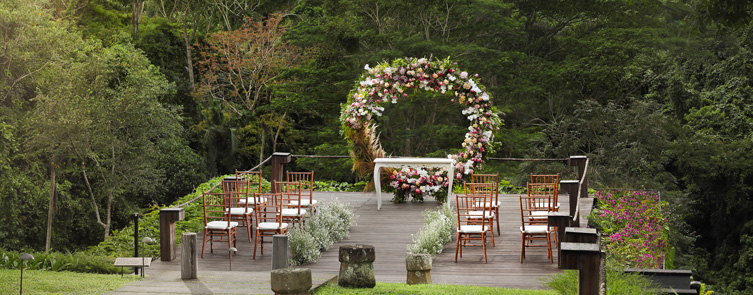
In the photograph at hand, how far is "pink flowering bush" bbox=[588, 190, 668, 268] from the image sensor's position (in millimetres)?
9883

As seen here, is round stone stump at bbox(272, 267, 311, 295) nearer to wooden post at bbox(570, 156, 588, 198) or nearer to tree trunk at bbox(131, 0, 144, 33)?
wooden post at bbox(570, 156, 588, 198)

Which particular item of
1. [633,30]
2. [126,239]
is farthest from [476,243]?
[633,30]

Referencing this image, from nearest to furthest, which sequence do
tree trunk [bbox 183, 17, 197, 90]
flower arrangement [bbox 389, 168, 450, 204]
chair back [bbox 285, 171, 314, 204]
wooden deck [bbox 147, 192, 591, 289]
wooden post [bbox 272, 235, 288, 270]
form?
wooden post [bbox 272, 235, 288, 270], wooden deck [bbox 147, 192, 591, 289], chair back [bbox 285, 171, 314, 204], flower arrangement [bbox 389, 168, 450, 204], tree trunk [bbox 183, 17, 197, 90]

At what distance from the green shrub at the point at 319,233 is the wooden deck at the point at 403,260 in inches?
4.6

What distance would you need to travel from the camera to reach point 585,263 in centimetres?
570

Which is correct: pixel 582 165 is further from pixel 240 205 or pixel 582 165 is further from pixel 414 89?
pixel 240 205

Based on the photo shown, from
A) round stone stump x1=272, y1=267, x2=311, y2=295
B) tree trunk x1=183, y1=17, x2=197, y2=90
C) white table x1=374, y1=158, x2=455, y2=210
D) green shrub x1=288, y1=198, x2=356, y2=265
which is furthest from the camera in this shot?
tree trunk x1=183, y1=17, x2=197, y2=90

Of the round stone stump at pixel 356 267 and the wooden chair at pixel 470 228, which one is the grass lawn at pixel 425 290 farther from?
the wooden chair at pixel 470 228

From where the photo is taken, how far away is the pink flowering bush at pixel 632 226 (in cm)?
988

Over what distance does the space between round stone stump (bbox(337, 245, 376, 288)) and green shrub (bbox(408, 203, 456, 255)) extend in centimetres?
283

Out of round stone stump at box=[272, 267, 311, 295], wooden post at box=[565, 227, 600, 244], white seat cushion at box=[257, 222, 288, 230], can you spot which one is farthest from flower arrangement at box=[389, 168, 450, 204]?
round stone stump at box=[272, 267, 311, 295]

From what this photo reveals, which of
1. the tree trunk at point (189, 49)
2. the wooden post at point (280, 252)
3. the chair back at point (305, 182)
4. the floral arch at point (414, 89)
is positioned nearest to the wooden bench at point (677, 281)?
the wooden post at point (280, 252)

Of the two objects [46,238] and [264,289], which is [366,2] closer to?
[46,238]

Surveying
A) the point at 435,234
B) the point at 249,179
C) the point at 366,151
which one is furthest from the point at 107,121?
the point at 435,234
